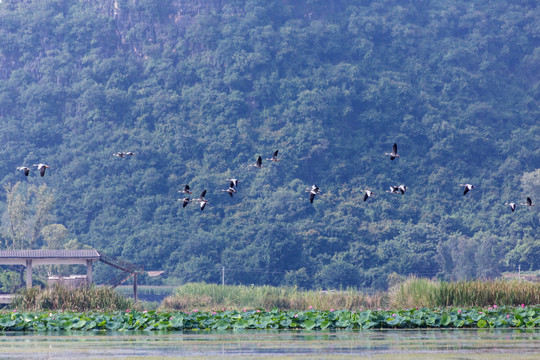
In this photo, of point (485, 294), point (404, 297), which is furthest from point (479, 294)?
point (404, 297)

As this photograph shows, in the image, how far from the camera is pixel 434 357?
13.7 metres

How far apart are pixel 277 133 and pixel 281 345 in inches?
3707

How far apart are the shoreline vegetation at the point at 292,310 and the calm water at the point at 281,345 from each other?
3.79 feet

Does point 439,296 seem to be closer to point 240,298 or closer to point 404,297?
point 404,297

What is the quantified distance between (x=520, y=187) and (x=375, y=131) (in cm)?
1774

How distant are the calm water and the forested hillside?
64837mm

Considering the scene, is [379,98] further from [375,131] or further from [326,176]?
[326,176]

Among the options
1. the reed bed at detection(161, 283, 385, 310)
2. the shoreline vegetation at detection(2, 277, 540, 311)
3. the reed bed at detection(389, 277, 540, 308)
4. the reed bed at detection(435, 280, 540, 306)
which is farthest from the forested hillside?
the reed bed at detection(435, 280, 540, 306)

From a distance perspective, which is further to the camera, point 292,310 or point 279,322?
point 292,310

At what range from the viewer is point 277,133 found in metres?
110

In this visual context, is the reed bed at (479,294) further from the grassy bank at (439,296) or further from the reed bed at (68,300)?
the reed bed at (68,300)

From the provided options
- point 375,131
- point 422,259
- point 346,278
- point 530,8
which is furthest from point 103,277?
point 530,8

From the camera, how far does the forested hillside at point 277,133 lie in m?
92.9

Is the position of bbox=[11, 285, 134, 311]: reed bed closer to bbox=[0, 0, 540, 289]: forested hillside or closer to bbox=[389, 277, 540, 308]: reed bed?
bbox=[389, 277, 540, 308]: reed bed
